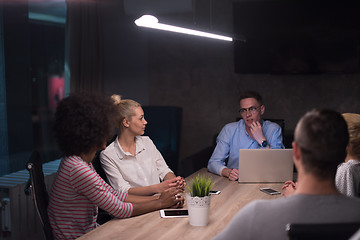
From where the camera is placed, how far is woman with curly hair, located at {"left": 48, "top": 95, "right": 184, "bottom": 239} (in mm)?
2055

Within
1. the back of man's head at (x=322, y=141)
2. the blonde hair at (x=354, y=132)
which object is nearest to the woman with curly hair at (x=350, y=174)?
the blonde hair at (x=354, y=132)

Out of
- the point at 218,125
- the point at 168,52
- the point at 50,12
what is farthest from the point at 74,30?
the point at 218,125

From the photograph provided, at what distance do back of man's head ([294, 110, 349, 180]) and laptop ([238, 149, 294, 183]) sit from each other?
149 centimetres

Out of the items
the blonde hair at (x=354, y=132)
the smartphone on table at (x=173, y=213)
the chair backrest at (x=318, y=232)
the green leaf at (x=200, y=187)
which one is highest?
the blonde hair at (x=354, y=132)

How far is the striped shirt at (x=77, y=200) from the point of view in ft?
6.72

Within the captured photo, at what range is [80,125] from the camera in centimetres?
211

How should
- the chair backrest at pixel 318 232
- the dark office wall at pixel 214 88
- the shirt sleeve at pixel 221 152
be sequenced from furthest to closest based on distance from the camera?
1. the dark office wall at pixel 214 88
2. the shirt sleeve at pixel 221 152
3. the chair backrest at pixel 318 232

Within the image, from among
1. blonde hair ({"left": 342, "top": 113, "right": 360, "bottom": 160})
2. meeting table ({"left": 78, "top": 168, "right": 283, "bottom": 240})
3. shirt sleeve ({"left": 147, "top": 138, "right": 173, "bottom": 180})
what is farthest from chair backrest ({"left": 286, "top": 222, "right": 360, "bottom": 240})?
shirt sleeve ({"left": 147, "top": 138, "right": 173, "bottom": 180})

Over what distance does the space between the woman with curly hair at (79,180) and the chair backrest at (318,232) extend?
117 centimetres

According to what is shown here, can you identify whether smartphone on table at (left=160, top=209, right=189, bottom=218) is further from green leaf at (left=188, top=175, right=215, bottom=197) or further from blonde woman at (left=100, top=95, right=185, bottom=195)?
blonde woman at (left=100, top=95, right=185, bottom=195)

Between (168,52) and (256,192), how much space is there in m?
3.02

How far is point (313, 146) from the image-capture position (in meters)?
1.23

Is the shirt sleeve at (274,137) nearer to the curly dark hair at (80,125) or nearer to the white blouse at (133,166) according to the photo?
the white blouse at (133,166)

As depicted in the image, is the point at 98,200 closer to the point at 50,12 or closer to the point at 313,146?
the point at 313,146
